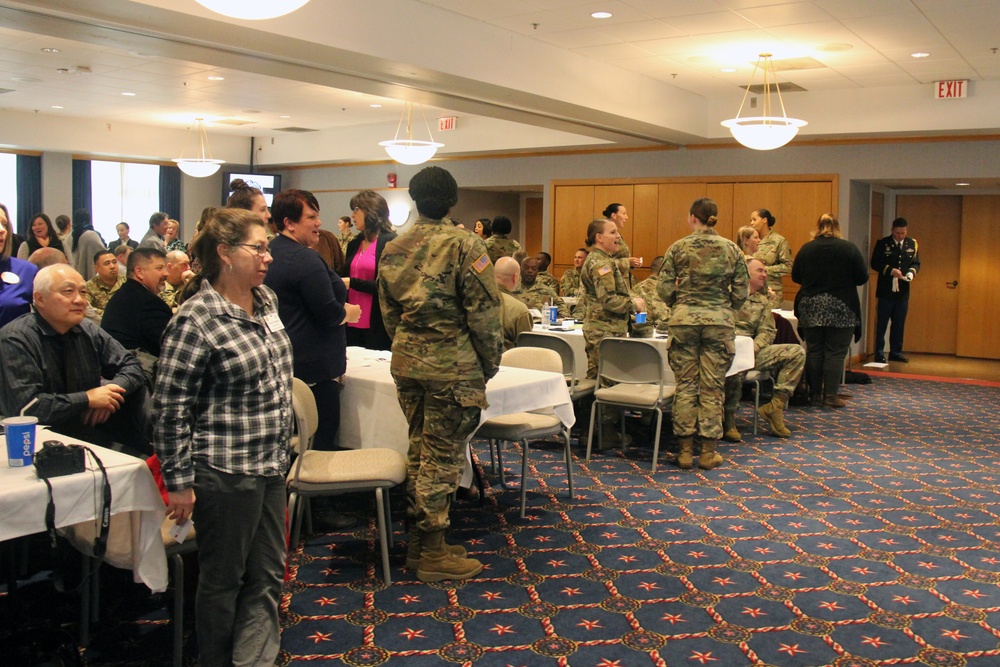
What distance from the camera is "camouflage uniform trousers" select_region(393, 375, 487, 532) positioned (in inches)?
142

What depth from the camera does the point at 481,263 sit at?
11.6ft

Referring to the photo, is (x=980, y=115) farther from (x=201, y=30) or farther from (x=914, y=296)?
(x=201, y=30)

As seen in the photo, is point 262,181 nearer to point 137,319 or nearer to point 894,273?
point 894,273

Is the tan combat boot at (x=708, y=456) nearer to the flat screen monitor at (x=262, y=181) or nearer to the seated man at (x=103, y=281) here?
the seated man at (x=103, y=281)

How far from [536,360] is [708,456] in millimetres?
1576

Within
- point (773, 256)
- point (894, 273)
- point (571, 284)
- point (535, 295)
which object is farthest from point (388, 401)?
point (894, 273)

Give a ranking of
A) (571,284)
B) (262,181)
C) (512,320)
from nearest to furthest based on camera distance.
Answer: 1. (512,320)
2. (571,284)
3. (262,181)

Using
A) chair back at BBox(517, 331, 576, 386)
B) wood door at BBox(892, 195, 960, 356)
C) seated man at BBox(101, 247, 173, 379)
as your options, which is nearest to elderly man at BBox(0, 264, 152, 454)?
seated man at BBox(101, 247, 173, 379)

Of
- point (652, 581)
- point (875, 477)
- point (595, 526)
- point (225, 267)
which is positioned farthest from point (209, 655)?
point (875, 477)

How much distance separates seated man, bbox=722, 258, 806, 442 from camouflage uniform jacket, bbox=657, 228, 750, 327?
1.04m

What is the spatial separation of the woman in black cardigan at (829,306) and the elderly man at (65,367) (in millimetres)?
6429

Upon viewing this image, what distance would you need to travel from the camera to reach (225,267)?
257 centimetres

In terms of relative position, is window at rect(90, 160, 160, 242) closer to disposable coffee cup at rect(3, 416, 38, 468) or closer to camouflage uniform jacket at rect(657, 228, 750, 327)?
camouflage uniform jacket at rect(657, 228, 750, 327)

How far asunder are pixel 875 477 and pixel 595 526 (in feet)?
7.20
